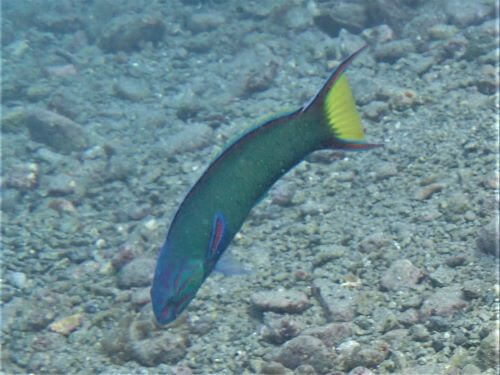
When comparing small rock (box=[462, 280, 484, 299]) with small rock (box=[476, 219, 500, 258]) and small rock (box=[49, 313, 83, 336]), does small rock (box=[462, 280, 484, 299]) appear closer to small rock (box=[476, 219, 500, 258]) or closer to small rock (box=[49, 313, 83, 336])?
small rock (box=[476, 219, 500, 258])

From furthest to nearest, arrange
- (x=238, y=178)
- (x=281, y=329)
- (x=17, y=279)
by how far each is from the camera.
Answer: (x=17, y=279) → (x=281, y=329) → (x=238, y=178)

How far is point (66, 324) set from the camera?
12.8 ft

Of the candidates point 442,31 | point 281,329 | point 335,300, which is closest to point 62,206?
point 281,329

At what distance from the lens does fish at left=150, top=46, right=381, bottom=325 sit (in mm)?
1777

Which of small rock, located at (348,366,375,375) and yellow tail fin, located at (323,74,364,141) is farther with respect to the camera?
small rock, located at (348,366,375,375)

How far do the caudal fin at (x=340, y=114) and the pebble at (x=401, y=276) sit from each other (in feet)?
5.97

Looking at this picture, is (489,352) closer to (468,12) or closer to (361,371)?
(361,371)

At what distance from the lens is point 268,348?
3242mm

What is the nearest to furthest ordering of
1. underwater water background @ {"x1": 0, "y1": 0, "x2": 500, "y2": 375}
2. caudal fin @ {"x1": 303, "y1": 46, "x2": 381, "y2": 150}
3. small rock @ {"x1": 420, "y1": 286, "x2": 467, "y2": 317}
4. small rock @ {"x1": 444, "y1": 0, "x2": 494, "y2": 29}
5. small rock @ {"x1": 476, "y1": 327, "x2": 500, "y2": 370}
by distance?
1. caudal fin @ {"x1": 303, "y1": 46, "x2": 381, "y2": 150}
2. small rock @ {"x1": 476, "y1": 327, "x2": 500, "y2": 370}
3. small rock @ {"x1": 420, "y1": 286, "x2": 467, "y2": 317}
4. underwater water background @ {"x1": 0, "y1": 0, "x2": 500, "y2": 375}
5. small rock @ {"x1": 444, "y1": 0, "x2": 494, "y2": 29}

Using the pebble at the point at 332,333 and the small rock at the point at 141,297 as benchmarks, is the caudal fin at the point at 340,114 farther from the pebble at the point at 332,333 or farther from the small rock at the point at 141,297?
the small rock at the point at 141,297

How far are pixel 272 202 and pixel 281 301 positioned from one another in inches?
54.5

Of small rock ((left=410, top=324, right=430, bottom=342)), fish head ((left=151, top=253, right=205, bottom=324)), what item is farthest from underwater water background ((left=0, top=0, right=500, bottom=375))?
fish head ((left=151, top=253, right=205, bottom=324))

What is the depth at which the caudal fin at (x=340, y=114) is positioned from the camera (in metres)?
1.75

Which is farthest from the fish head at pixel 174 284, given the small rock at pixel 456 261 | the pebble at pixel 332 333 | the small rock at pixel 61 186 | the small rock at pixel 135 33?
the small rock at pixel 135 33
